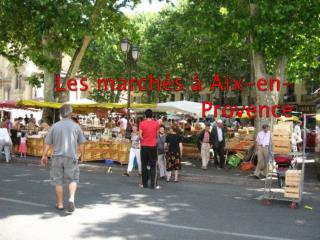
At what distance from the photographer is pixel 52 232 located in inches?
243

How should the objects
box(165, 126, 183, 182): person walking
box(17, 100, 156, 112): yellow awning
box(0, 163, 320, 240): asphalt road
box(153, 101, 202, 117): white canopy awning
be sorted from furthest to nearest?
1. box(153, 101, 202, 117): white canopy awning
2. box(17, 100, 156, 112): yellow awning
3. box(165, 126, 183, 182): person walking
4. box(0, 163, 320, 240): asphalt road

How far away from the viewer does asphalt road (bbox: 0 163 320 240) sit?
641cm

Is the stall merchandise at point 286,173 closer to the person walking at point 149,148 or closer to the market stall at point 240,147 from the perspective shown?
the person walking at point 149,148

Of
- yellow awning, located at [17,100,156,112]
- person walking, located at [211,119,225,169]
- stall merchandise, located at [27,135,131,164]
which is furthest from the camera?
yellow awning, located at [17,100,156,112]

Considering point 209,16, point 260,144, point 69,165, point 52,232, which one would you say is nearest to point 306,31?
point 209,16

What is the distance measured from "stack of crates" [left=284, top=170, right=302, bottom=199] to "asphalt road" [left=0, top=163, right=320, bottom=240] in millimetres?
305

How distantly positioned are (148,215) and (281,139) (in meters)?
3.61

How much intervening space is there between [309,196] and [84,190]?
17.3 feet

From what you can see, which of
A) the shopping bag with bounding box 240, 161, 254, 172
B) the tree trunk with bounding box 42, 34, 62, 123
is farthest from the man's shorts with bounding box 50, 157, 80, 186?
the tree trunk with bounding box 42, 34, 62, 123

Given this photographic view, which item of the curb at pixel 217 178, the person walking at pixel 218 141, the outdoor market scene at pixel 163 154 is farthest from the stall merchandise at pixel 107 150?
the person walking at pixel 218 141

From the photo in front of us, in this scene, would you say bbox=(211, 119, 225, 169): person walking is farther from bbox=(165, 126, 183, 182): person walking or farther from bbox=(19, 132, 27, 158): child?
bbox=(19, 132, 27, 158): child

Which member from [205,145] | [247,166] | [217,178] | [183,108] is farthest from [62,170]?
[183,108]

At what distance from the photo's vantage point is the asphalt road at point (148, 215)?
641 cm

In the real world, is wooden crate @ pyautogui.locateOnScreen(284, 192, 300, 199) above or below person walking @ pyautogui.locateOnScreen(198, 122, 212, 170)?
below
